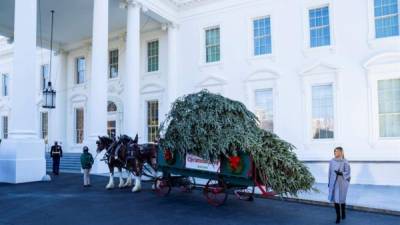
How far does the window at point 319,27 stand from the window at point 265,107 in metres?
3.29

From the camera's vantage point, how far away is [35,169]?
42.1 ft

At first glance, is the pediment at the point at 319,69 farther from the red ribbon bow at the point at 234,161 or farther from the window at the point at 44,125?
the window at the point at 44,125

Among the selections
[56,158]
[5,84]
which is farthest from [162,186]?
[5,84]

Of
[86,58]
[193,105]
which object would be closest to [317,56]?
[193,105]

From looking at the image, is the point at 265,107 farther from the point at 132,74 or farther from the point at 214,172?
the point at 214,172

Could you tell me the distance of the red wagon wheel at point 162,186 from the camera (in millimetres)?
9953

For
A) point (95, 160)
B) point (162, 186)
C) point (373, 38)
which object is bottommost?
point (162, 186)

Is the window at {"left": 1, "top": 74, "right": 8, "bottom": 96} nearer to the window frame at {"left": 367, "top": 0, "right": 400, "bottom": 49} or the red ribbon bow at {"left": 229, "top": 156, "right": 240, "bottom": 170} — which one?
the red ribbon bow at {"left": 229, "top": 156, "right": 240, "bottom": 170}

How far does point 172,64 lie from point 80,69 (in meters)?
9.04

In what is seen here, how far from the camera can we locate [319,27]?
53.2 ft

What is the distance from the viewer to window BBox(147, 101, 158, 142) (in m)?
21.2

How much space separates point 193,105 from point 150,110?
12.8m

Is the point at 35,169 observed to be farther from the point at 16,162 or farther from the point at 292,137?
the point at 292,137

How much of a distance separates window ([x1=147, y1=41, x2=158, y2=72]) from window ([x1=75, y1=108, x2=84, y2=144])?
7.18 m
